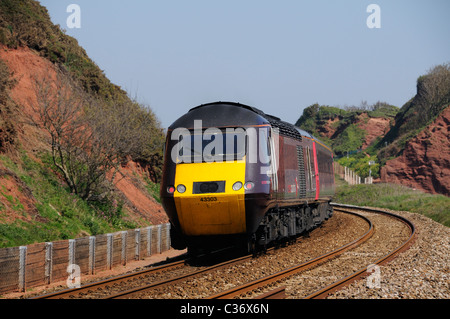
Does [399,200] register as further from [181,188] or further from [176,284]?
[176,284]

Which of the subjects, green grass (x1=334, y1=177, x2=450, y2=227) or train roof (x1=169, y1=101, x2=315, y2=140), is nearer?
train roof (x1=169, y1=101, x2=315, y2=140)

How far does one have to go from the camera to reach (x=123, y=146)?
80.6ft

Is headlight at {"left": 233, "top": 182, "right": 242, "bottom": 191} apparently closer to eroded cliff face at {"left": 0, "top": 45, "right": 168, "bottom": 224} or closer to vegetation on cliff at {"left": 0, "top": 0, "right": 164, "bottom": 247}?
vegetation on cliff at {"left": 0, "top": 0, "right": 164, "bottom": 247}

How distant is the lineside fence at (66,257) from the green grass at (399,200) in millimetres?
17711

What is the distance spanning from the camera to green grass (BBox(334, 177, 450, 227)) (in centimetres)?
3285

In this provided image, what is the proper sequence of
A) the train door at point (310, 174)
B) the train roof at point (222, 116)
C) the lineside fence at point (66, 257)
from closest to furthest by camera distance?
the lineside fence at point (66, 257) → the train roof at point (222, 116) → the train door at point (310, 174)

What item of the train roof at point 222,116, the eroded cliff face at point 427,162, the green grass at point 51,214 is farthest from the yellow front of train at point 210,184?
the eroded cliff face at point 427,162

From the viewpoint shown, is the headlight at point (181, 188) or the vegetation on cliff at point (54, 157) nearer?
the headlight at point (181, 188)

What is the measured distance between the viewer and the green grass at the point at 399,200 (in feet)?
108

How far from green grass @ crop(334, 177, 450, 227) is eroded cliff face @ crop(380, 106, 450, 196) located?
1093 cm

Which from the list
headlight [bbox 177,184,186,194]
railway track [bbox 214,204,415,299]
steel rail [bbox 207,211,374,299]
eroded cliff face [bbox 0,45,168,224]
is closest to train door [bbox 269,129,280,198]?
steel rail [bbox 207,211,374,299]

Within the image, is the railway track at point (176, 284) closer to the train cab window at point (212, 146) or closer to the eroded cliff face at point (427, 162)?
the train cab window at point (212, 146)
